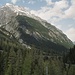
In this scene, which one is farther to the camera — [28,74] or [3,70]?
[3,70]

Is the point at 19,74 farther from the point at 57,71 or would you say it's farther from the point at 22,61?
the point at 57,71

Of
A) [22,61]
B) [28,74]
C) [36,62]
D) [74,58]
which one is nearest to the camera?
[28,74]

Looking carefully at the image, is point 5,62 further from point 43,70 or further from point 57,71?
point 57,71

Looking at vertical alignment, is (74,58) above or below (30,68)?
above

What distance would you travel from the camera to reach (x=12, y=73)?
113125 mm

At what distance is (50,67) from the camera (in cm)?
12562

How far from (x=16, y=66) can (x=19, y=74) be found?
5.22 m

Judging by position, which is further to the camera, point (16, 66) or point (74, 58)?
point (74, 58)

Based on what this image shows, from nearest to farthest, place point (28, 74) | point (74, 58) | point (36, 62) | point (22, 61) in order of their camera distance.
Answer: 1. point (28, 74)
2. point (22, 61)
3. point (36, 62)
4. point (74, 58)

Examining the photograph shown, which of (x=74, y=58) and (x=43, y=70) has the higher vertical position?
(x=74, y=58)

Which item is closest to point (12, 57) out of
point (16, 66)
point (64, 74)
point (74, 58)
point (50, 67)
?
point (16, 66)

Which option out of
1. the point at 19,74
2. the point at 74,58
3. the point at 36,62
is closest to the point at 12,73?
the point at 19,74

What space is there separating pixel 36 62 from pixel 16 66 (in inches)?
628

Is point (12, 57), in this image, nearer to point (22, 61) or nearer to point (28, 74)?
point (22, 61)
